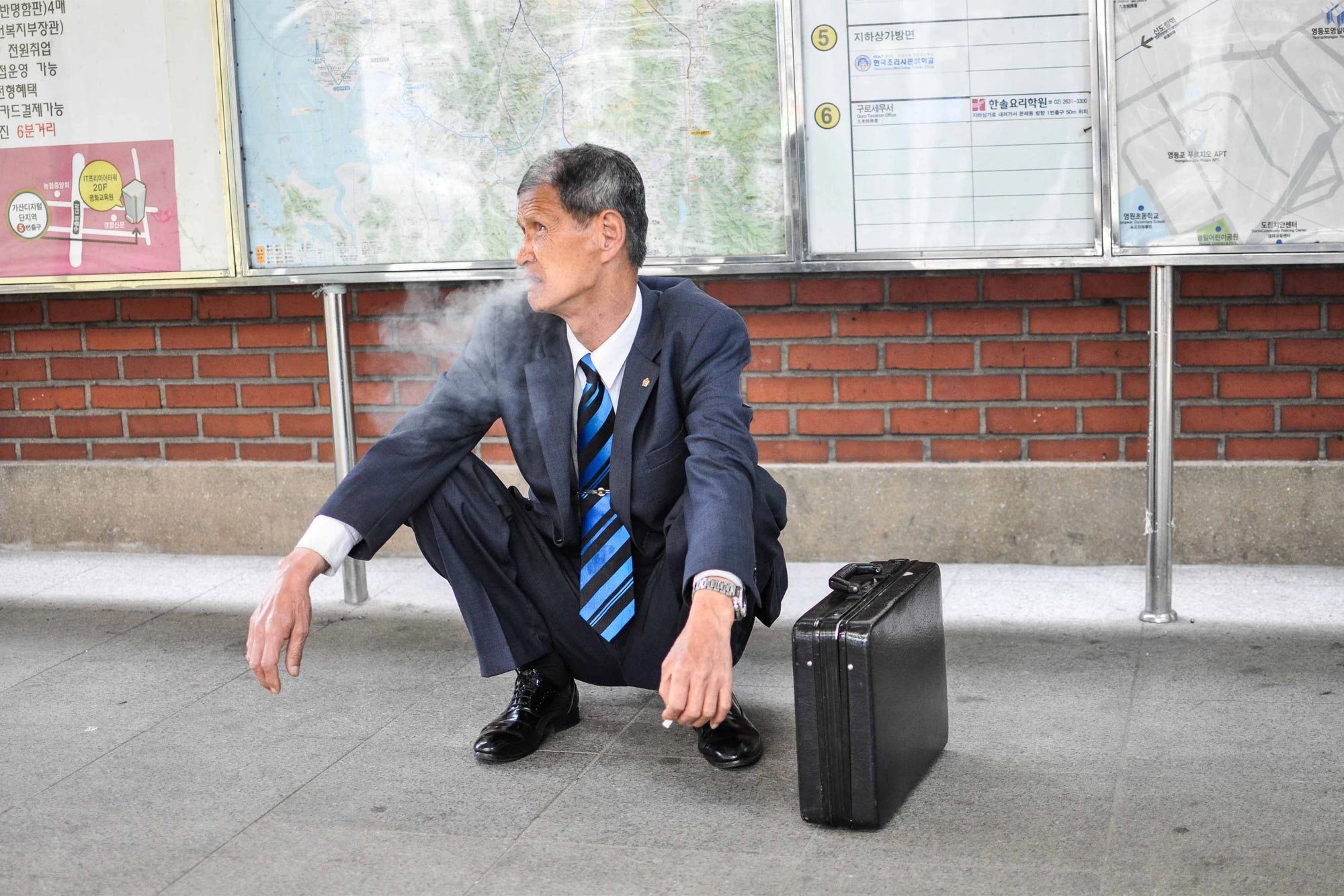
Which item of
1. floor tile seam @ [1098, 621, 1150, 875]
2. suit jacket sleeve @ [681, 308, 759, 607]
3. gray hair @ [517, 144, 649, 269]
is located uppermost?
gray hair @ [517, 144, 649, 269]

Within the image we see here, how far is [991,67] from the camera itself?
4.11 meters

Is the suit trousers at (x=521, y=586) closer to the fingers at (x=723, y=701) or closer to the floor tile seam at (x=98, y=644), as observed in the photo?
the fingers at (x=723, y=701)

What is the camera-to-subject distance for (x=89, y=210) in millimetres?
4762

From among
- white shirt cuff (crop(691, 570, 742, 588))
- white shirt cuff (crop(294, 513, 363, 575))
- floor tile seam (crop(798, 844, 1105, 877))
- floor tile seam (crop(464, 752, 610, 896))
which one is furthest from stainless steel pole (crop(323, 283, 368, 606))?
floor tile seam (crop(798, 844, 1105, 877))

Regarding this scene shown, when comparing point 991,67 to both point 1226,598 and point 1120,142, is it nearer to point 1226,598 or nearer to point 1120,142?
point 1120,142

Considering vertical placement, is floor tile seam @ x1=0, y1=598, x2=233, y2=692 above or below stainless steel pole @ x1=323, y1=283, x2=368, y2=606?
below

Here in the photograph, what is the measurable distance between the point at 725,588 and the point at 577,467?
66 cm

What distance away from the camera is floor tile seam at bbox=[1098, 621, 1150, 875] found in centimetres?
264

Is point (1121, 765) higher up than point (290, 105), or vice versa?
point (290, 105)

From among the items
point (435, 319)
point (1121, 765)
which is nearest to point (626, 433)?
point (1121, 765)

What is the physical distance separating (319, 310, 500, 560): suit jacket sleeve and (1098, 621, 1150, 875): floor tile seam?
5.12 feet

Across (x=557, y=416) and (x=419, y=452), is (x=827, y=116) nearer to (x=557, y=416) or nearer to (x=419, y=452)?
(x=557, y=416)

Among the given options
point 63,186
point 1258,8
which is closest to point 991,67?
point 1258,8

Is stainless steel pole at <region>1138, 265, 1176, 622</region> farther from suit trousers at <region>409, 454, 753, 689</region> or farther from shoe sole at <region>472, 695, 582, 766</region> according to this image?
shoe sole at <region>472, 695, 582, 766</region>
